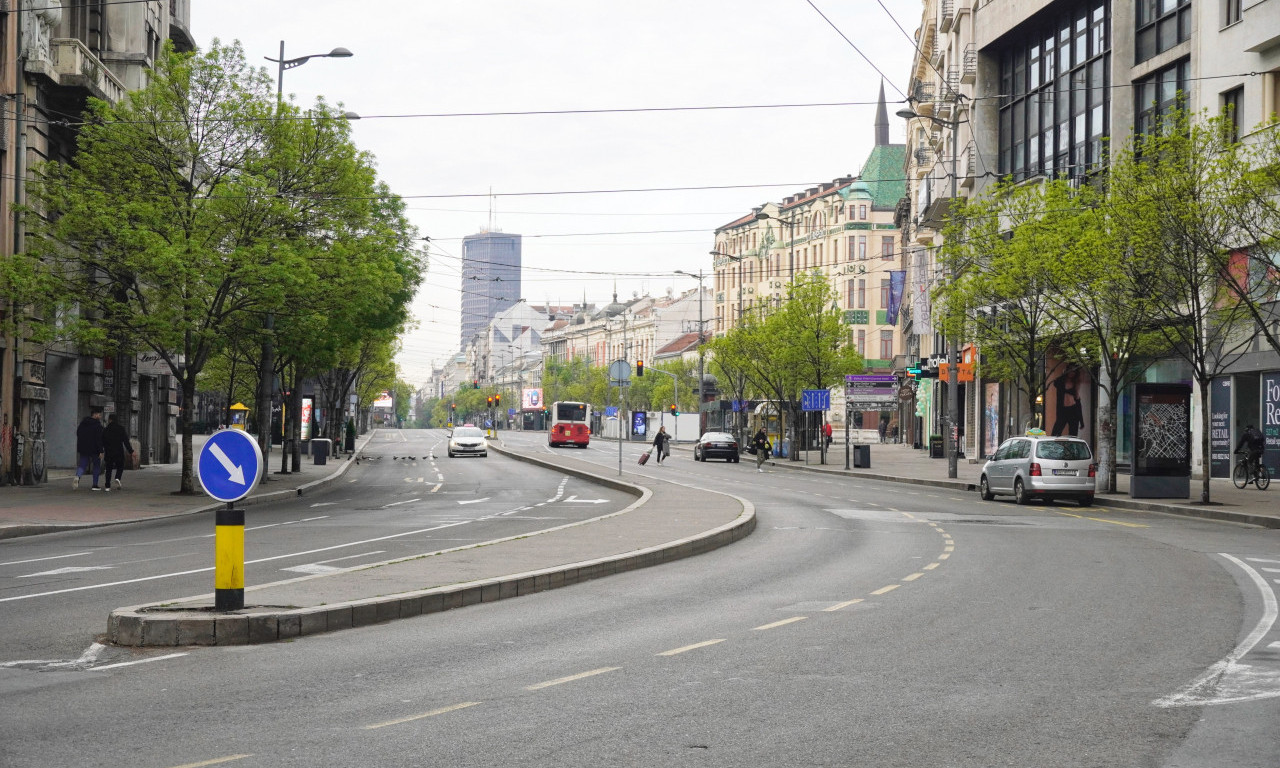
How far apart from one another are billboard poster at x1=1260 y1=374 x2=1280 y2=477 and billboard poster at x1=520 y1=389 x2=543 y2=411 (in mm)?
146568

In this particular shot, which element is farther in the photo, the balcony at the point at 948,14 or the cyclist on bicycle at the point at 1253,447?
the balcony at the point at 948,14

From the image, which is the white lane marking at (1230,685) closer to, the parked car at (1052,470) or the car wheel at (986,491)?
the parked car at (1052,470)

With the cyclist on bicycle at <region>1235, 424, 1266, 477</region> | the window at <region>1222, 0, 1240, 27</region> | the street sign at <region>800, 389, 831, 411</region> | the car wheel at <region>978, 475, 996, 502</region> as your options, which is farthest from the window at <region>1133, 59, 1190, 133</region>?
the street sign at <region>800, 389, 831, 411</region>

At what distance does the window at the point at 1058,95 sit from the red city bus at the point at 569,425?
123 ft

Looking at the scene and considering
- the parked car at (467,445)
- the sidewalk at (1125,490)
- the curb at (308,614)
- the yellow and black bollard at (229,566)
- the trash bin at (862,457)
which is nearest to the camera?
the curb at (308,614)

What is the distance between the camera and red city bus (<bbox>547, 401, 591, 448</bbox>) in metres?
82.5

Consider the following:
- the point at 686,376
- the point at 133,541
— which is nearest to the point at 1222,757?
the point at 133,541

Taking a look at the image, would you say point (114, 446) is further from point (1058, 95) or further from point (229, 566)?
point (1058, 95)

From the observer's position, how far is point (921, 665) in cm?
881

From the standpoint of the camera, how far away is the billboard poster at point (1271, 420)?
3384 centimetres

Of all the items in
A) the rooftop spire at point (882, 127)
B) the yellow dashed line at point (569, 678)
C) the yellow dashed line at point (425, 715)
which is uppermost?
the rooftop spire at point (882, 127)

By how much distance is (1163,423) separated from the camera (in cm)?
2925

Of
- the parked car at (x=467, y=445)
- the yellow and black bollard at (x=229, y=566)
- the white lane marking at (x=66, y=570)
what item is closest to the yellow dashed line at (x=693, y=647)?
the yellow and black bollard at (x=229, y=566)

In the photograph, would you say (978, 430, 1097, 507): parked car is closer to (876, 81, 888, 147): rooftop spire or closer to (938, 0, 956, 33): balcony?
(938, 0, 956, 33): balcony
